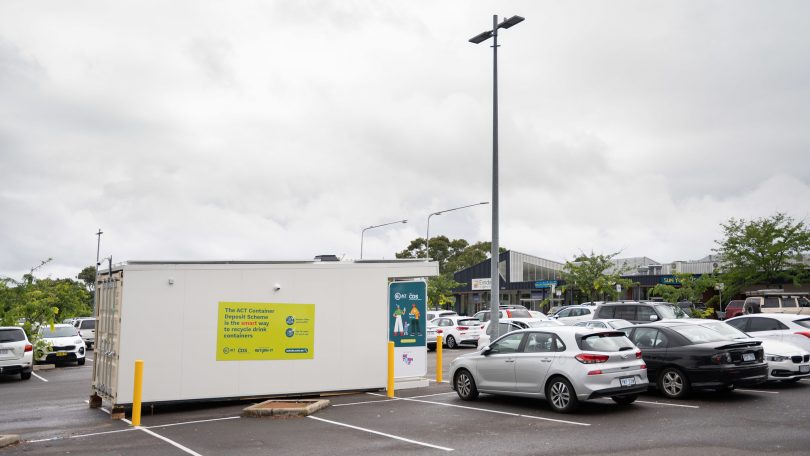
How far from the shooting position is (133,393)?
12.5 metres

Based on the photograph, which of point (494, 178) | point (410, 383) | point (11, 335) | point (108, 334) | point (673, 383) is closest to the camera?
point (673, 383)

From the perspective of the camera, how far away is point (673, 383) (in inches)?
518

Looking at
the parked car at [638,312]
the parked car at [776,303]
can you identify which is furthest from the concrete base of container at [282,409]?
the parked car at [776,303]

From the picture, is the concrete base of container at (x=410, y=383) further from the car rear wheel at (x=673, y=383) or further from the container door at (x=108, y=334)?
the container door at (x=108, y=334)

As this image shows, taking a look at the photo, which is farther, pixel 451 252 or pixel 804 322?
pixel 451 252

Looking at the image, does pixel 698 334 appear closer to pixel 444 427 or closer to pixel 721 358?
pixel 721 358

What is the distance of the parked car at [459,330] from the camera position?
2941cm

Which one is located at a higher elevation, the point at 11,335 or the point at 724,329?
the point at 724,329

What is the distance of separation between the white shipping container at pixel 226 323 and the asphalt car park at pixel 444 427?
1.82 feet

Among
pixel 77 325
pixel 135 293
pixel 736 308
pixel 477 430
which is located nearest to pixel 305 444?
pixel 477 430

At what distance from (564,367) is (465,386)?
2751mm

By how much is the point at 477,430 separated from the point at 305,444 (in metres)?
2.67

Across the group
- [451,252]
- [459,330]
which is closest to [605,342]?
[459,330]

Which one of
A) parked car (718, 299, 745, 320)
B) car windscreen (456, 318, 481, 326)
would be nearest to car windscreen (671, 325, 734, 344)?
car windscreen (456, 318, 481, 326)
